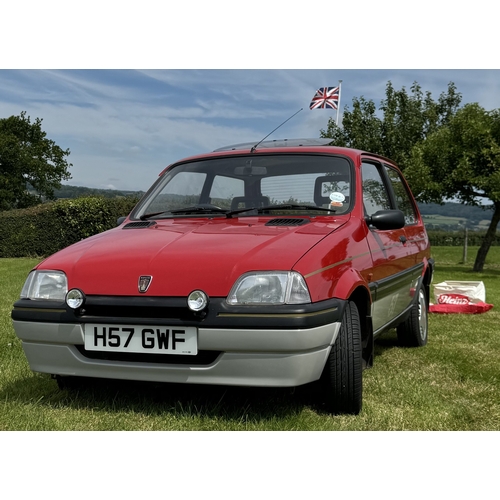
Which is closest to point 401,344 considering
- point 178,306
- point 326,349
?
point 326,349

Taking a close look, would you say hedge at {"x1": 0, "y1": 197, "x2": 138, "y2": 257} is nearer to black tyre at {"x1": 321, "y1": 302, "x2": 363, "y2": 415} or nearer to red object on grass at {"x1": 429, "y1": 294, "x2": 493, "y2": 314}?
red object on grass at {"x1": 429, "y1": 294, "x2": 493, "y2": 314}

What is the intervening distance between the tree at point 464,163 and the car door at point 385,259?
61.2 feet

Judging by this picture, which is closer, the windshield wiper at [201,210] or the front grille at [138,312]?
the front grille at [138,312]

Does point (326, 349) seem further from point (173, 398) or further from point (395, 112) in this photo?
point (395, 112)

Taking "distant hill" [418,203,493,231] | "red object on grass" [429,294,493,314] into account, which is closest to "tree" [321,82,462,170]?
"distant hill" [418,203,493,231]

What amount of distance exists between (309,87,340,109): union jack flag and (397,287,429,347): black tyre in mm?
17788

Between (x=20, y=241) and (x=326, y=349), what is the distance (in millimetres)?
20033

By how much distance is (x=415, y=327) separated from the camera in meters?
5.89

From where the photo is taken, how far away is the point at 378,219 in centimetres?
415

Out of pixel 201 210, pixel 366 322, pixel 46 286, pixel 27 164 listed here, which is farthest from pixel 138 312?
pixel 27 164

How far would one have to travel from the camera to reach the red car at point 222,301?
3.04 meters

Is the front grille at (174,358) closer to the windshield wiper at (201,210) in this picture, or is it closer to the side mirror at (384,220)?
the windshield wiper at (201,210)

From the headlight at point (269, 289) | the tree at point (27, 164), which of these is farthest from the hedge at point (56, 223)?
the tree at point (27, 164)

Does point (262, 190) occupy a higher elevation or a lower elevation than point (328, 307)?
higher
